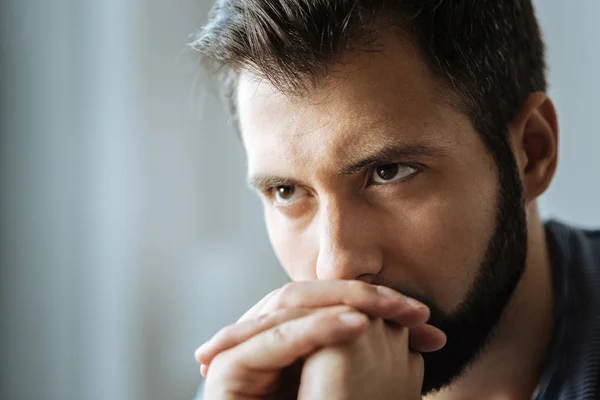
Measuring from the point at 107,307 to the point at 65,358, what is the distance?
0.20 m

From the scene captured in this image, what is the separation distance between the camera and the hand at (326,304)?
3.06 feet

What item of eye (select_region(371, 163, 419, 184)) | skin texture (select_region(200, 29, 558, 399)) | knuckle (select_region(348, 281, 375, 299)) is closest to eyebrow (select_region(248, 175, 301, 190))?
skin texture (select_region(200, 29, 558, 399))

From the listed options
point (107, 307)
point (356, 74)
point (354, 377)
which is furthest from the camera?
point (107, 307)

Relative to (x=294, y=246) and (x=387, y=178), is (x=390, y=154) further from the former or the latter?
(x=294, y=246)

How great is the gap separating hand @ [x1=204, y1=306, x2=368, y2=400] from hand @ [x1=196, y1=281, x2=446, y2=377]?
0.01 m

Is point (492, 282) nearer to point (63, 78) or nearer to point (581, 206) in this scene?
point (581, 206)

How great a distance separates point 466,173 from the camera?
43.7 inches

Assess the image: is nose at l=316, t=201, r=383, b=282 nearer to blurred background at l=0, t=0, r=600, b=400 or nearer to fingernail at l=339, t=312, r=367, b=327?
fingernail at l=339, t=312, r=367, b=327

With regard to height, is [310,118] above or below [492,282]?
above

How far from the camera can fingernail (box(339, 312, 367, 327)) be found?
0.90m

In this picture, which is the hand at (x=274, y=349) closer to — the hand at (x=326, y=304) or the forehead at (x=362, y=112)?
the hand at (x=326, y=304)

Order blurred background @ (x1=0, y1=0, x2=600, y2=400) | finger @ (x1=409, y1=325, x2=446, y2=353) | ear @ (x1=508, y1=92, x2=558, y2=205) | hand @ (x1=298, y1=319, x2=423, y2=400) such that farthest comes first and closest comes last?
blurred background @ (x1=0, y1=0, x2=600, y2=400), ear @ (x1=508, y1=92, x2=558, y2=205), finger @ (x1=409, y1=325, x2=446, y2=353), hand @ (x1=298, y1=319, x2=423, y2=400)

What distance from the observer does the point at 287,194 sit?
1190 mm

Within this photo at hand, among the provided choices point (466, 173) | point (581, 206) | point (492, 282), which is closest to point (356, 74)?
point (466, 173)
